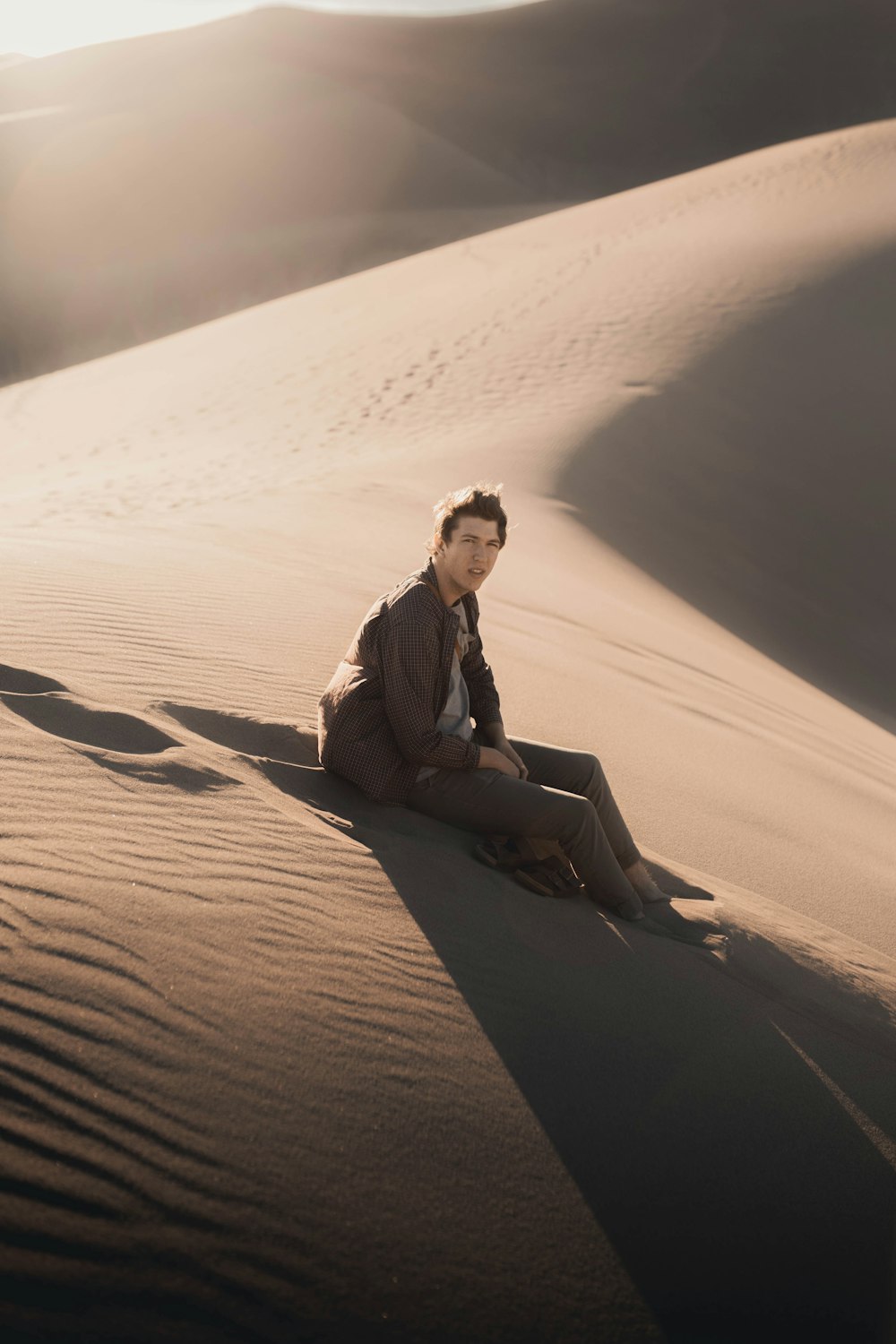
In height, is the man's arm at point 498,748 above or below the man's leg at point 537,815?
above

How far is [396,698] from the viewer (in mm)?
3510

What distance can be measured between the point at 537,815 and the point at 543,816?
0.02 m

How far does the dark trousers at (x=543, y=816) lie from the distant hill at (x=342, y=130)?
90.8 feet

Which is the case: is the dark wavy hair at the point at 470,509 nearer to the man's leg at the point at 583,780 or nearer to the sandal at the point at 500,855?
the man's leg at the point at 583,780

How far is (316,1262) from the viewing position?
206cm

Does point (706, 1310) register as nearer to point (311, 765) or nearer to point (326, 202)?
point (311, 765)

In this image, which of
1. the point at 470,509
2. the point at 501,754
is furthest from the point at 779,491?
the point at 501,754

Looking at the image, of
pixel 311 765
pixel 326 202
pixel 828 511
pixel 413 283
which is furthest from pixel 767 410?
pixel 326 202

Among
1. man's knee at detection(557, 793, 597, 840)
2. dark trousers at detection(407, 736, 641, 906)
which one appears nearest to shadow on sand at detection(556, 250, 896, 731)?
dark trousers at detection(407, 736, 641, 906)

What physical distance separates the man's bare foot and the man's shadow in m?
0.10

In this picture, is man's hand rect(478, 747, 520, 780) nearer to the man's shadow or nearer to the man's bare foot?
the man's shadow

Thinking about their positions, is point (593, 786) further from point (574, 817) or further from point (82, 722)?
point (82, 722)

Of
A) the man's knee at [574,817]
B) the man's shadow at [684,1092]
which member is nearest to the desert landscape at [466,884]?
the man's shadow at [684,1092]

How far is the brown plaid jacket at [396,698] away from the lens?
3.50m
